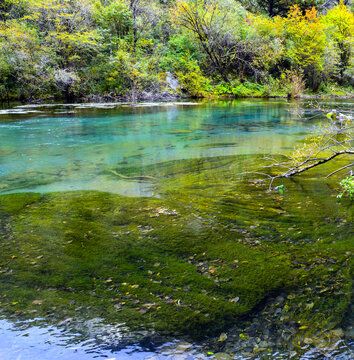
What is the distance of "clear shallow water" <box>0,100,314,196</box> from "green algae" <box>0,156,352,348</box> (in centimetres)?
93

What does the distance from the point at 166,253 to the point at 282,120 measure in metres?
11.9

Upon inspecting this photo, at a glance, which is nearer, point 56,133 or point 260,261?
A: point 260,261

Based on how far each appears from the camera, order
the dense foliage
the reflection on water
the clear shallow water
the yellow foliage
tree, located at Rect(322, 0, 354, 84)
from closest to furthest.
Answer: the reflection on water
the clear shallow water
the dense foliage
the yellow foliage
tree, located at Rect(322, 0, 354, 84)

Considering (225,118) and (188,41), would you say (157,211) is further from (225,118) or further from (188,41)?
(188,41)

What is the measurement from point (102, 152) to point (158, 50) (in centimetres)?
2242

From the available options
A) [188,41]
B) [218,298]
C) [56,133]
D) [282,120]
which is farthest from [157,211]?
[188,41]

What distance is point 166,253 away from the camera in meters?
3.35

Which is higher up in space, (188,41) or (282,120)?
(188,41)

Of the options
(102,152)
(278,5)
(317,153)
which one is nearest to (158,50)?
(278,5)

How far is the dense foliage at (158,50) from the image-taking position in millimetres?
22391

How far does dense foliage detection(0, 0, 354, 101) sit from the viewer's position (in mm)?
22391

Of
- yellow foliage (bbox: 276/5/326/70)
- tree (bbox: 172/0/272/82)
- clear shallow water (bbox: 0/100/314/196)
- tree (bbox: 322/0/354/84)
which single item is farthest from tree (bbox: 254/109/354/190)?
tree (bbox: 322/0/354/84)

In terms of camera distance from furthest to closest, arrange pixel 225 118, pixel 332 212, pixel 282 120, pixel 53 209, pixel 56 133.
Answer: pixel 225 118
pixel 282 120
pixel 56 133
pixel 53 209
pixel 332 212

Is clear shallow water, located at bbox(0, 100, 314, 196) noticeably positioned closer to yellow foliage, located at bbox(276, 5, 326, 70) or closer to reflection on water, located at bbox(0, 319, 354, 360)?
reflection on water, located at bbox(0, 319, 354, 360)
